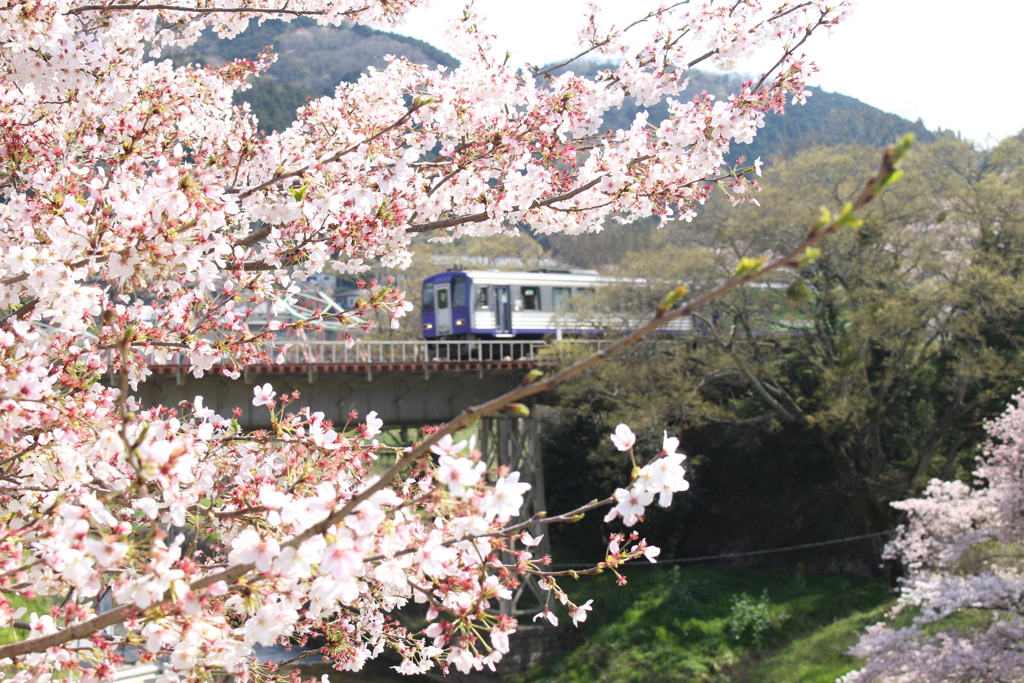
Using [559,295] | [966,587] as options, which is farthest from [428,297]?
[966,587]

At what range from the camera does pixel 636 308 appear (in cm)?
1927

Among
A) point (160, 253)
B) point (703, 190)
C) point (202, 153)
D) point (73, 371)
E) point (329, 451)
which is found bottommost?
point (329, 451)

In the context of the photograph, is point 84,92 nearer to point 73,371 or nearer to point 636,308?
point 73,371

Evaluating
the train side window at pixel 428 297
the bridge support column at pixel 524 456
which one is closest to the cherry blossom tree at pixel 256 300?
the bridge support column at pixel 524 456

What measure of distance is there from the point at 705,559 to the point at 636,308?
289 inches

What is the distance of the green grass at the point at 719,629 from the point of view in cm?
1656

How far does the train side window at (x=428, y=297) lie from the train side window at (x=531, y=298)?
2.48 meters

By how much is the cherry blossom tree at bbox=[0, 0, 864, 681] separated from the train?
16.3 meters

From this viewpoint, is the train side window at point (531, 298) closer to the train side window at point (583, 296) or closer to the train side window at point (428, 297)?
the train side window at point (583, 296)

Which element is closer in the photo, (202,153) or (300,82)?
(202,153)

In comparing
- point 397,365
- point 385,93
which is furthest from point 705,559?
point 385,93

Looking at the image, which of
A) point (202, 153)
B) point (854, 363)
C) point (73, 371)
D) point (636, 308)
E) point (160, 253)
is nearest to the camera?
point (160, 253)

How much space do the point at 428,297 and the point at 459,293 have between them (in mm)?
1513

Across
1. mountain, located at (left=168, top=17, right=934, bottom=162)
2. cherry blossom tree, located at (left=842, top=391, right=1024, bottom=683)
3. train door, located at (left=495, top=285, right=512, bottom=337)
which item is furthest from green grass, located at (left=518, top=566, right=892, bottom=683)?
mountain, located at (left=168, top=17, right=934, bottom=162)
